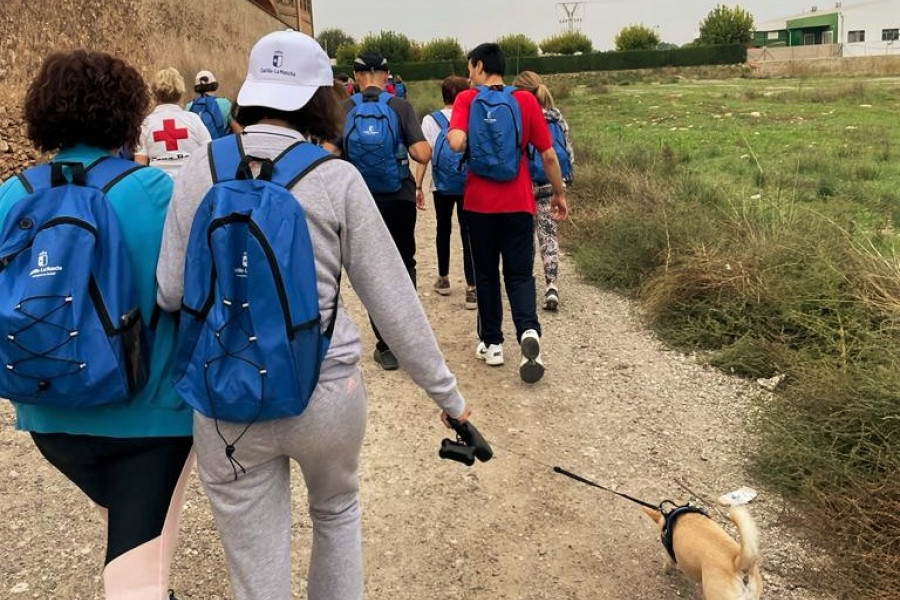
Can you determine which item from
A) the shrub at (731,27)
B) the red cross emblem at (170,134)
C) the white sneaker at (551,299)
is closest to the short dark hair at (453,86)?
the white sneaker at (551,299)

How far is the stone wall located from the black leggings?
23.5 ft

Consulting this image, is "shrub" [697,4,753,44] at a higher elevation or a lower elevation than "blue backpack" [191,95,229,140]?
higher

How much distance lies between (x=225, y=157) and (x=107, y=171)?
33cm

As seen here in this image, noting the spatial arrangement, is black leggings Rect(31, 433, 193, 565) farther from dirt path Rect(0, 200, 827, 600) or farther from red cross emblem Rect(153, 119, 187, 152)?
red cross emblem Rect(153, 119, 187, 152)

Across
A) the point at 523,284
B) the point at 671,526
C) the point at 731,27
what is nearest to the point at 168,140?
the point at 523,284

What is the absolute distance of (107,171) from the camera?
1.87 metres

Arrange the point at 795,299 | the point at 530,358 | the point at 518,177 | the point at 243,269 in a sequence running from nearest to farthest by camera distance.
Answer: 1. the point at 243,269
2. the point at 518,177
3. the point at 530,358
4. the point at 795,299

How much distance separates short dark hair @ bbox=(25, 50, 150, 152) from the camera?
1879 millimetres

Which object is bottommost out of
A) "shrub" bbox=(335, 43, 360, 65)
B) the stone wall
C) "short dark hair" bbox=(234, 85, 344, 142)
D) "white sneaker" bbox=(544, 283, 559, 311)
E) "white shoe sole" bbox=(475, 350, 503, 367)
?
"white shoe sole" bbox=(475, 350, 503, 367)

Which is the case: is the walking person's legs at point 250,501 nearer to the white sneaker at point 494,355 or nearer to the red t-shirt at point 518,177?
the red t-shirt at point 518,177

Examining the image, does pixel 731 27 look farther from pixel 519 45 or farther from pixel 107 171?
pixel 107 171

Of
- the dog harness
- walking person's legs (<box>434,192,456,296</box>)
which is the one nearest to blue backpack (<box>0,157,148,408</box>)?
the dog harness

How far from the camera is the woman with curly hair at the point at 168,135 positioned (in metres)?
5.00

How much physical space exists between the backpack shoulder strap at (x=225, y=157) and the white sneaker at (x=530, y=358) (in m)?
2.99
